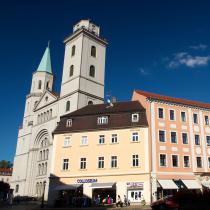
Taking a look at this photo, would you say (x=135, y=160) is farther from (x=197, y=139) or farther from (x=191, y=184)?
(x=197, y=139)

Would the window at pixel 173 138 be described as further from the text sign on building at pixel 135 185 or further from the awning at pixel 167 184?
the text sign on building at pixel 135 185

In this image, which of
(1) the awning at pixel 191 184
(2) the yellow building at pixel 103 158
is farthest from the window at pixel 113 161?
(1) the awning at pixel 191 184

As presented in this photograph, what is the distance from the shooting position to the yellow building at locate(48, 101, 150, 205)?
139 ft

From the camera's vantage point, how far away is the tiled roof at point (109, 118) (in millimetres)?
45594

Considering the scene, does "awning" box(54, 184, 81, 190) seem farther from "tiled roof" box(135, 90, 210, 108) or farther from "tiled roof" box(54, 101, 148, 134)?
"tiled roof" box(135, 90, 210, 108)

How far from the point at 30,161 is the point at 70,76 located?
23.1 m

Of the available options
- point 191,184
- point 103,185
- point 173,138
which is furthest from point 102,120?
point 191,184

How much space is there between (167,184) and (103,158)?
29.7 ft

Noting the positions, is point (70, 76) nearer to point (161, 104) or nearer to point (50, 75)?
point (50, 75)

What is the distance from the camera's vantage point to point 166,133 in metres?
45.6

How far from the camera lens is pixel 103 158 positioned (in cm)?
4456

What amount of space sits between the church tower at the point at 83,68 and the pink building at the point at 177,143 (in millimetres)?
19426

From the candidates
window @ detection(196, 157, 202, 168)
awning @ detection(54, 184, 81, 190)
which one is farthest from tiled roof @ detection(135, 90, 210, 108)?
awning @ detection(54, 184, 81, 190)

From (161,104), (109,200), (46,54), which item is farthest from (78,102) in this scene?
(46,54)
